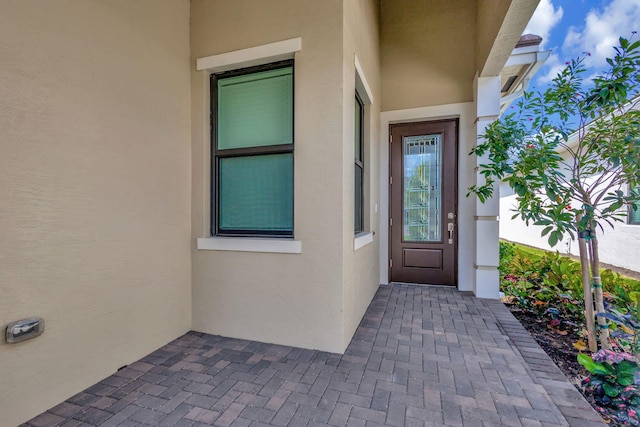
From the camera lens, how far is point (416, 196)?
4691mm

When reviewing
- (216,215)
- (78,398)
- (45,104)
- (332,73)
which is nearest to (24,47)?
(45,104)

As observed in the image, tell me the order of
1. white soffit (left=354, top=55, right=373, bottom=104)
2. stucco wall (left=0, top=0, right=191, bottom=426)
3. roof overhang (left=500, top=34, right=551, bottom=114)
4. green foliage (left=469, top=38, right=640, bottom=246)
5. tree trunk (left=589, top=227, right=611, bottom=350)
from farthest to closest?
1. roof overhang (left=500, top=34, right=551, bottom=114)
2. white soffit (left=354, top=55, right=373, bottom=104)
3. tree trunk (left=589, top=227, right=611, bottom=350)
4. green foliage (left=469, top=38, right=640, bottom=246)
5. stucco wall (left=0, top=0, right=191, bottom=426)

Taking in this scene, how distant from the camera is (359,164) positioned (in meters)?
3.55

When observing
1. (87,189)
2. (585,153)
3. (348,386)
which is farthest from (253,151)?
(585,153)

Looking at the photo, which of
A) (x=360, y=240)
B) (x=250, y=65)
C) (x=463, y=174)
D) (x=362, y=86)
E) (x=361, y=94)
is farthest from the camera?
(x=463, y=174)

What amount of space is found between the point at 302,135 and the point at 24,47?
1.81 m

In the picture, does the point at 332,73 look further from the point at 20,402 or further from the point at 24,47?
the point at 20,402

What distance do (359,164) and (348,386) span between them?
95.1 inches

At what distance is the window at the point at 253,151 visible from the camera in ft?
8.89

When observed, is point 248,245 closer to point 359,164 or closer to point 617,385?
point 359,164

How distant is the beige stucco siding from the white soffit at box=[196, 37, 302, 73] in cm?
254

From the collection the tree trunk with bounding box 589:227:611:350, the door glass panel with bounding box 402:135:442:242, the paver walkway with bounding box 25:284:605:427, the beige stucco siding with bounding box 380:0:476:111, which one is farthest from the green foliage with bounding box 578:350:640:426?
the beige stucco siding with bounding box 380:0:476:111

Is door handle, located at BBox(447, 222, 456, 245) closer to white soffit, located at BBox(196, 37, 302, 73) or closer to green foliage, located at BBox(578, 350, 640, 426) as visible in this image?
green foliage, located at BBox(578, 350, 640, 426)

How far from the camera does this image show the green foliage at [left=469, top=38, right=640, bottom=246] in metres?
2.26
